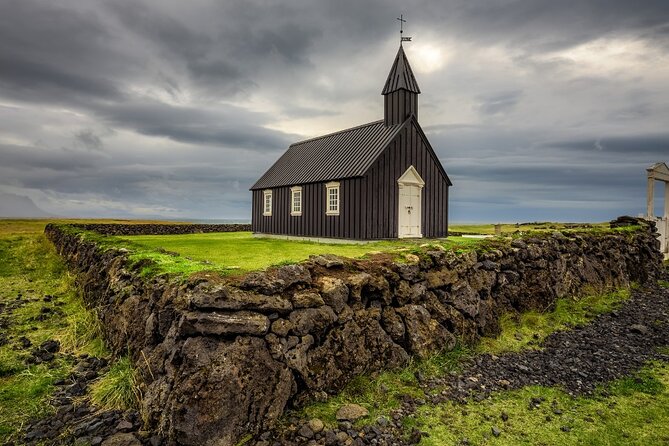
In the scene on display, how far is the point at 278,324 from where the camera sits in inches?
320

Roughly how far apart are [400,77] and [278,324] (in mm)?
20052

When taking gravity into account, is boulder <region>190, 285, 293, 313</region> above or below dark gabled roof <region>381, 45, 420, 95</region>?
below

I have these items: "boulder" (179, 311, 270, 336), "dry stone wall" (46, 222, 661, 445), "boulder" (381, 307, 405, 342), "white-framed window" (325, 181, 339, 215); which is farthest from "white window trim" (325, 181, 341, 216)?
"boulder" (179, 311, 270, 336)

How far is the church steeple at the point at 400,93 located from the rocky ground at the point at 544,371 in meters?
15.0

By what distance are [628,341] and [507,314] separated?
12.3ft

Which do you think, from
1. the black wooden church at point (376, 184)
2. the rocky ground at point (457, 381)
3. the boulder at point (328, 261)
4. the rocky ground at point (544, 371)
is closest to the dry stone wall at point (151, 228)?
the black wooden church at point (376, 184)

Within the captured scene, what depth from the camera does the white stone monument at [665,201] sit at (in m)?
27.9

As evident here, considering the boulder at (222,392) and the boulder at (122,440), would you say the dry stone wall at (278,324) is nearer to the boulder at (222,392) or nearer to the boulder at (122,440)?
the boulder at (222,392)

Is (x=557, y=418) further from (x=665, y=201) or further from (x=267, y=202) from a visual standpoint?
(x=665, y=201)

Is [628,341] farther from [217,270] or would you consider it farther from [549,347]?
[217,270]

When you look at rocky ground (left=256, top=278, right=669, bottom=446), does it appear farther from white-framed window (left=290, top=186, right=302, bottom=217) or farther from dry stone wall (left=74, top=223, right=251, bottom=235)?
dry stone wall (left=74, top=223, right=251, bottom=235)

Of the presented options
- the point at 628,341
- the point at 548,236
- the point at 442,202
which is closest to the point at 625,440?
the point at 628,341

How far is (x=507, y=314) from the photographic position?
14.1 m

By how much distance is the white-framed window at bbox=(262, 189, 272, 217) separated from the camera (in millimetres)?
28781
